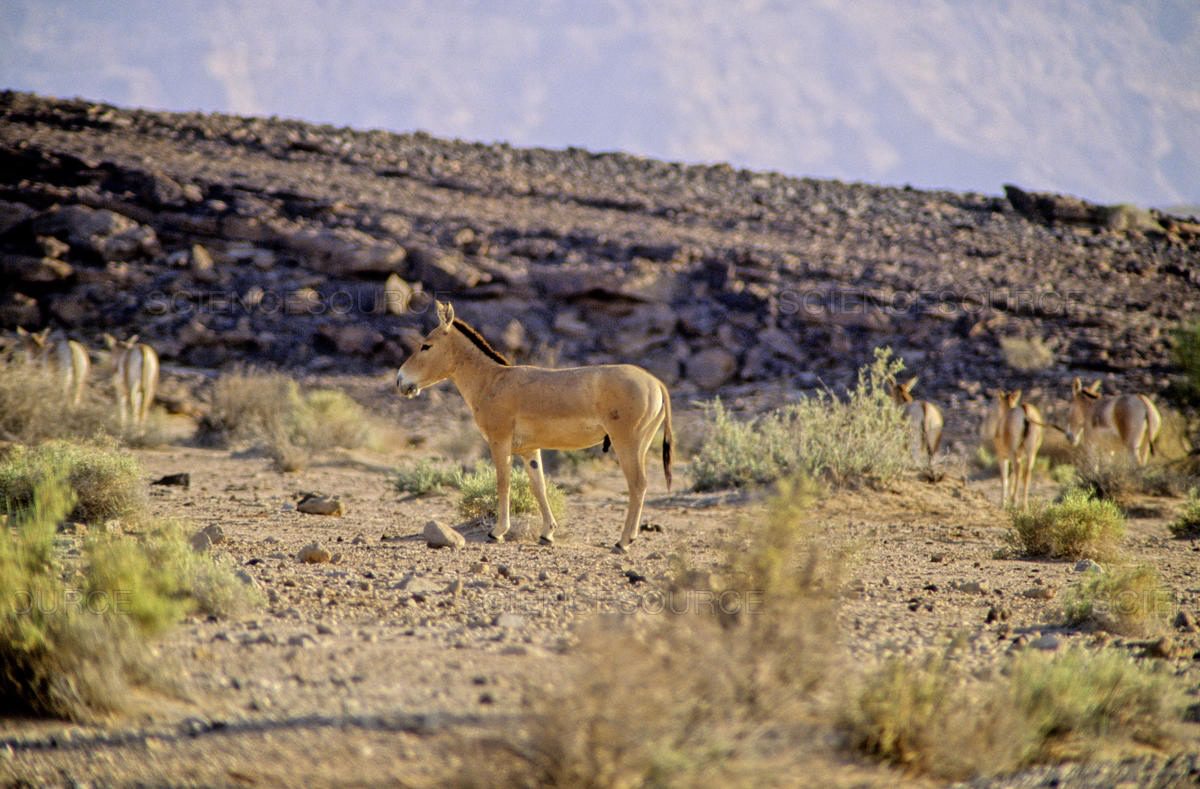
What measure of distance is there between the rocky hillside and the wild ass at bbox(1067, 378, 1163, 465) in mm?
8390

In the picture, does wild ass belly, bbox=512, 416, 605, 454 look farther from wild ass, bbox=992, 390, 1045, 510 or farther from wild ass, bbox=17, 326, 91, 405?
wild ass, bbox=17, 326, 91, 405

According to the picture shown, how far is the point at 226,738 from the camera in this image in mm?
3959

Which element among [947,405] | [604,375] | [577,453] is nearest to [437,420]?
[577,453]

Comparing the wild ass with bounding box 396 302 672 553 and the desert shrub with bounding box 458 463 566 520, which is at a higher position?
the wild ass with bounding box 396 302 672 553

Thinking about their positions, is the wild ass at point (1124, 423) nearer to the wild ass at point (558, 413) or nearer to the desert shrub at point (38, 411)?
the wild ass at point (558, 413)

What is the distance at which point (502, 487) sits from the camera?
30.3 ft

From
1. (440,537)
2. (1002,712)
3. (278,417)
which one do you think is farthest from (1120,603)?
(278,417)

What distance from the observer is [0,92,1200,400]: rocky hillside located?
27.7 meters

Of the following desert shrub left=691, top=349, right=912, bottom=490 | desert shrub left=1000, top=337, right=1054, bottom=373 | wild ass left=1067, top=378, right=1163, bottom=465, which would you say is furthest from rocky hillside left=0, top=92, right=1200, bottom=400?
desert shrub left=691, top=349, right=912, bottom=490

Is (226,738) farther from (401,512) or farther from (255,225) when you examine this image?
(255,225)

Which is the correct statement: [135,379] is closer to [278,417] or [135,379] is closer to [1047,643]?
[278,417]

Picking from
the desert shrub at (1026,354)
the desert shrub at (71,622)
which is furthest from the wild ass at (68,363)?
the desert shrub at (1026,354)

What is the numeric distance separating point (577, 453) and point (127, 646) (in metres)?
13.6

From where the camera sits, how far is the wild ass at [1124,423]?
55.5 feet
